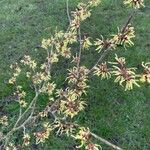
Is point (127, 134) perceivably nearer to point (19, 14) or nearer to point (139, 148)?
point (139, 148)

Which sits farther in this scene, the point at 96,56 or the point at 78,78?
the point at 96,56

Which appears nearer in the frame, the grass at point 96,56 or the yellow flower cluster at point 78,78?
the yellow flower cluster at point 78,78

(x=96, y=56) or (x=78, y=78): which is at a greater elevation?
(x=96, y=56)

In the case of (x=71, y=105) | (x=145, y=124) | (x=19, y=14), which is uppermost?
(x=19, y=14)

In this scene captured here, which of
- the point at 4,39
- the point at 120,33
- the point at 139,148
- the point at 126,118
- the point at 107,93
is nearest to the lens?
the point at 120,33

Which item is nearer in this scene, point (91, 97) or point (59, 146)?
point (59, 146)

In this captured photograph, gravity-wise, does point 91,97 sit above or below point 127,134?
above

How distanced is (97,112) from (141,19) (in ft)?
14.6

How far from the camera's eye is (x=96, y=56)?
35.1ft

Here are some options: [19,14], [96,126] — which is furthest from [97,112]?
[19,14]

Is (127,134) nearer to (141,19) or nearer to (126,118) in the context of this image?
(126,118)

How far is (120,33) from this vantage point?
4570 millimetres

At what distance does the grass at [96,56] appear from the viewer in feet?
28.6

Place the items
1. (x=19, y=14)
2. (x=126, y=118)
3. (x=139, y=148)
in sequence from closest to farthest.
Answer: (x=139, y=148) → (x=126, y=118) → (x=19, y=14)
